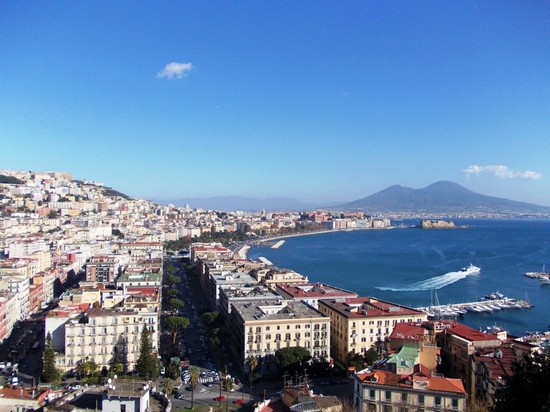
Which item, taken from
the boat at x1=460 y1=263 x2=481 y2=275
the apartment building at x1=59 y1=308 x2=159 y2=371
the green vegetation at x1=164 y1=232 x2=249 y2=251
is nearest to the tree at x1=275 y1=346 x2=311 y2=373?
the apartment building at x1=59 y1=308 x2=159 y2=371

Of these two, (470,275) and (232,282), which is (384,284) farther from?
(232,282)

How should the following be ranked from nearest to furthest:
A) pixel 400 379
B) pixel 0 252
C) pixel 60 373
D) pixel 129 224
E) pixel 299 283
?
pixel 400 379 < pixel 60 373 < pixel 299 283 < pixel 0 252 < pixel 129 224

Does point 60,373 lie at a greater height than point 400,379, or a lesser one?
lesser

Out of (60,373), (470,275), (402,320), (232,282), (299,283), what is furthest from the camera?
(470,275)

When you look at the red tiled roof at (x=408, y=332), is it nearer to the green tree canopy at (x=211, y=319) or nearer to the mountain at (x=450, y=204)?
the green tree canopy at (x=211, y=319)

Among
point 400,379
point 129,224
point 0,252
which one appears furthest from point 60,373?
point 129,224

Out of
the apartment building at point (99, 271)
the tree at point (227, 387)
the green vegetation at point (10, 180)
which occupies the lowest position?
the tree at point (227, 387)

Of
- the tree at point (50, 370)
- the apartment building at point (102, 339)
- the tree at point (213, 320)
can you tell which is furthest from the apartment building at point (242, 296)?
the tree at point (50, 370)
